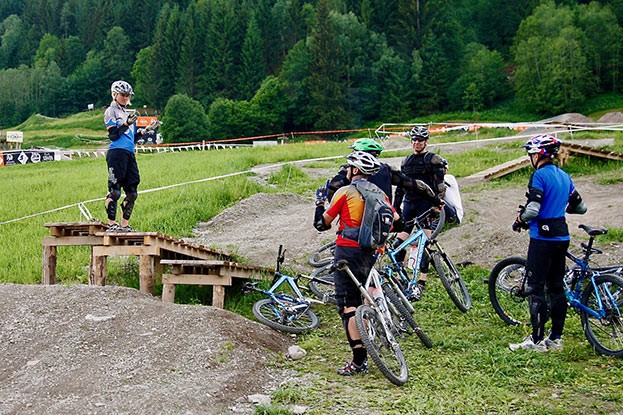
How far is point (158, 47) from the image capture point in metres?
110

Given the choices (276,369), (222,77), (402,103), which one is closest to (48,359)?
(276,369)

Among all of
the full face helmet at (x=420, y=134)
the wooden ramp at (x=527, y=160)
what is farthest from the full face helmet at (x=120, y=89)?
the wooden ramp at (x=527, y=160)

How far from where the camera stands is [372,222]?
23.3ft

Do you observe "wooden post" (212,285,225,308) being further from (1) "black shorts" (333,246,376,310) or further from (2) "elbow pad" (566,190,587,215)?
(2) "elbow pad" (566,190,587,215)

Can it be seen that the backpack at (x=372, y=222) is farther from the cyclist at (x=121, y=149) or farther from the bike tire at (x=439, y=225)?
the cyclist at (x=121, y=149)

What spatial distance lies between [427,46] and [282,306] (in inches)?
3224

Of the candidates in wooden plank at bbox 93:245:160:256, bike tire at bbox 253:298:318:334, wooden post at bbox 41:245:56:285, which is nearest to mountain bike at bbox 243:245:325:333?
bike tire at bbox 253:298:318:334

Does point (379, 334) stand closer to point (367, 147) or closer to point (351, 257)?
point (351, 257)

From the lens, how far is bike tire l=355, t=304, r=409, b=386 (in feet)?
22.4

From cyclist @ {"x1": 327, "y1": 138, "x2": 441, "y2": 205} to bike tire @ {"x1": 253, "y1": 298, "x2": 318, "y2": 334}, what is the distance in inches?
58.4

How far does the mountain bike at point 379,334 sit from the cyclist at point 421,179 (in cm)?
240

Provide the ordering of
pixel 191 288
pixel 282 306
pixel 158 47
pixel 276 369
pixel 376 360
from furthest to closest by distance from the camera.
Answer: pixel 158 47 < pixel 191 288 < pixel 282 306 < pixel 276 369 < pixel 376 360

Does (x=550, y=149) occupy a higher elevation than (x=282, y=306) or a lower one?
higher

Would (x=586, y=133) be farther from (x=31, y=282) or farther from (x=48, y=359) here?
(x=48, y=359)
